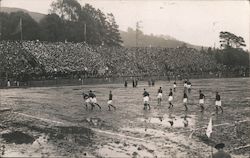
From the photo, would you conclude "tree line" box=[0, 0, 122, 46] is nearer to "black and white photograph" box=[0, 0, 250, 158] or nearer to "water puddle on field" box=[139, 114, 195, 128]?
"black and white photograph" box=[0, 0, 250, 158]

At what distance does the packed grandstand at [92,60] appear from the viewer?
170ft

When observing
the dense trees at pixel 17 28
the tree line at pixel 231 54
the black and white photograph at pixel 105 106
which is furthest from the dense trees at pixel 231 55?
the dense trees at pixel 17 28

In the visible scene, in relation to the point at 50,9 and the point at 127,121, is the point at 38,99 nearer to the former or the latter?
the point at 127,121

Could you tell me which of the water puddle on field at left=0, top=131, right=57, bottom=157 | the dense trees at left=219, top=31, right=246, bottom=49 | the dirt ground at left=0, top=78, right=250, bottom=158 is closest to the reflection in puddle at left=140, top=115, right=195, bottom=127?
the dirt ground at left=0, top=78, right=250, bottom=158

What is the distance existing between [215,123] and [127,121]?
4962 millimetres

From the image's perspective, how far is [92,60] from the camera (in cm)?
6103

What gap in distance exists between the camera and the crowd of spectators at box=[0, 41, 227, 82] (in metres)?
52.2

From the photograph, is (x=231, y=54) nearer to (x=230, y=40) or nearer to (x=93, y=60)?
(x=230, y=40)

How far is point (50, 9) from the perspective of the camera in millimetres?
90750

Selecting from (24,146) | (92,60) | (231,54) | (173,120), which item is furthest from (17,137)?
(231,54)

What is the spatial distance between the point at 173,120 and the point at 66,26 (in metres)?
59.4

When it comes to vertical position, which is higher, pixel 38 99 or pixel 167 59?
pixel 167 59

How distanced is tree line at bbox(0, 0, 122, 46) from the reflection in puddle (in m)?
44.3

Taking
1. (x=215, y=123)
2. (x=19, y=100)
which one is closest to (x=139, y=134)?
(x=215, y=123)
